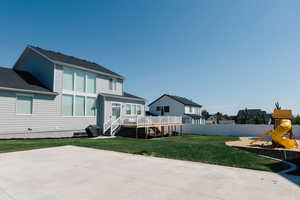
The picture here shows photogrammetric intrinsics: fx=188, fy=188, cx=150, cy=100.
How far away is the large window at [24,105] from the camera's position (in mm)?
12820

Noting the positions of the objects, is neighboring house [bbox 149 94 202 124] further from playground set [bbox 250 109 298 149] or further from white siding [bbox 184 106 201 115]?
playground set [bbox 250 109 298 149]

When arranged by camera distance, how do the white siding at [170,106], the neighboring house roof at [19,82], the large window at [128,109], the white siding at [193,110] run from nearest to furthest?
the neighboring house roof at [19,82] → the large window at [128,109] → the white siding at [170,106] → the white siding at [193,110]

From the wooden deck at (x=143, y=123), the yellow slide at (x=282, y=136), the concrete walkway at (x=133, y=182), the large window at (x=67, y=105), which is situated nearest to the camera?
the concrete walkway at (x=133, y=182)

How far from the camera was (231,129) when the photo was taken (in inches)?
837

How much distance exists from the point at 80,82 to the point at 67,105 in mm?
2356

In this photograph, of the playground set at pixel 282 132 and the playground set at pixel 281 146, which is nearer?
the playground set at pixel 281 146

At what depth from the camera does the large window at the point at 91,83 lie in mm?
17202

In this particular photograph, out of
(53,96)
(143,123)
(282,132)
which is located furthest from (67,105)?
(282,132)

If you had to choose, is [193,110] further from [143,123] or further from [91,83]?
[91,83]

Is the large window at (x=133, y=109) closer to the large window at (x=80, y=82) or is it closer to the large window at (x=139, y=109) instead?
the large window at (x=139, y=109)

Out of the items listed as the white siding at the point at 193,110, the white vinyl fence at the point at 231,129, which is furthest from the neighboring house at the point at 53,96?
the white siding at the point at 193,110

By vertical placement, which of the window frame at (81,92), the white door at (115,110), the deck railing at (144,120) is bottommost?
the deck railing at (144,120)

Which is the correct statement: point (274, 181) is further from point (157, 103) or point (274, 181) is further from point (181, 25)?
point (157, 103)

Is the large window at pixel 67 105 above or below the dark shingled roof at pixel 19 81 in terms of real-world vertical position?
below
